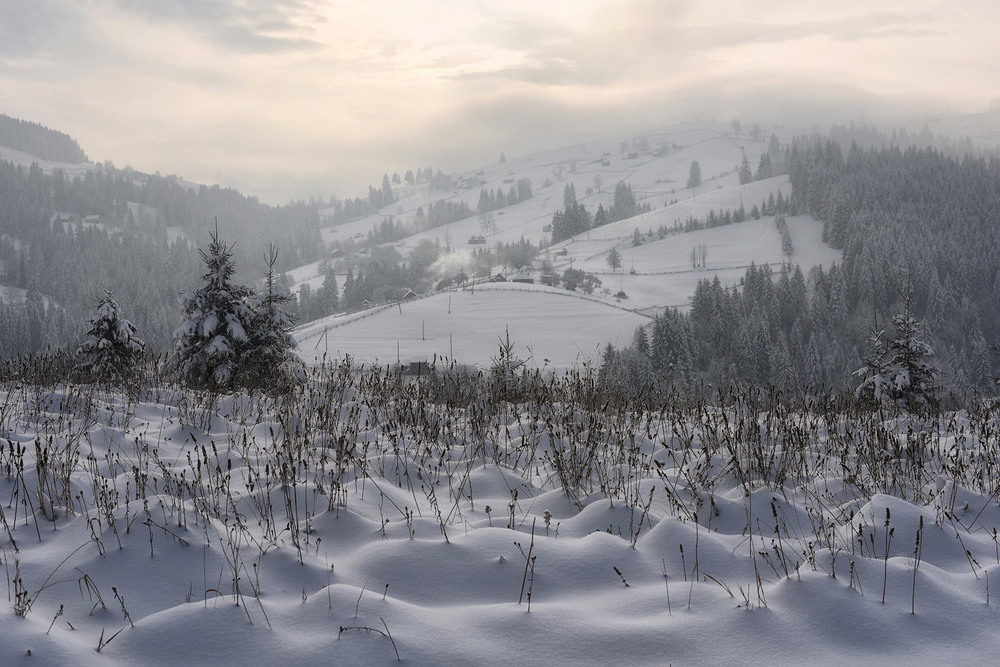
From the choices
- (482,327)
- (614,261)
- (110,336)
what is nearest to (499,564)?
(110,336)

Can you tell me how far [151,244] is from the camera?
16600cm

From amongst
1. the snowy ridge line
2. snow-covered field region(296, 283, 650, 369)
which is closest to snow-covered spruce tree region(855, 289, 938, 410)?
snow-covered field region(296, 283, 650, 369)

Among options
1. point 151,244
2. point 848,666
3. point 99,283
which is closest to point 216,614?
point 848,666

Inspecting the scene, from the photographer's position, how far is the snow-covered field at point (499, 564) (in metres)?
2.34

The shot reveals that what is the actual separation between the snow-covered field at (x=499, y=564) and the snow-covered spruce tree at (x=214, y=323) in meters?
10.3

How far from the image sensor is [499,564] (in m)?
3.02

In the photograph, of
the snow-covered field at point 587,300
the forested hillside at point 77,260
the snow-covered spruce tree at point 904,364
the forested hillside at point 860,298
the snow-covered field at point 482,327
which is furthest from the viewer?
the forested hillside at point 77,260

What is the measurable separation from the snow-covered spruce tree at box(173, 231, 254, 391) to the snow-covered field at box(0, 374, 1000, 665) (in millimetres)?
10264

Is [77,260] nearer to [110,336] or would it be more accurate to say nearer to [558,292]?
[558,292]

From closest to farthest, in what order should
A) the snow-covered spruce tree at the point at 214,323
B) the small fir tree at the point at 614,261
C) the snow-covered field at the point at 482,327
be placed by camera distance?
the snow-covered spruce tree at the point at 214,323 → the snow-covered field at the point at 482,327 → the small fir tree at the point at 614,261

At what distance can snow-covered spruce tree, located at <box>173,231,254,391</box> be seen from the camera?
14.8 meters

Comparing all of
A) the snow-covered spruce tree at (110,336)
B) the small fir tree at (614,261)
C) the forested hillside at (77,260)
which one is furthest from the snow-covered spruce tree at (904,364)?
the small fir tree at (614,261)

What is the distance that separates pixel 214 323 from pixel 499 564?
14.1 m

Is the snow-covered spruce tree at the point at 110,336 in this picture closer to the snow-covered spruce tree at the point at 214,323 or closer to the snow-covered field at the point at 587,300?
the snow-covered spruce tree at the point at 214,323
